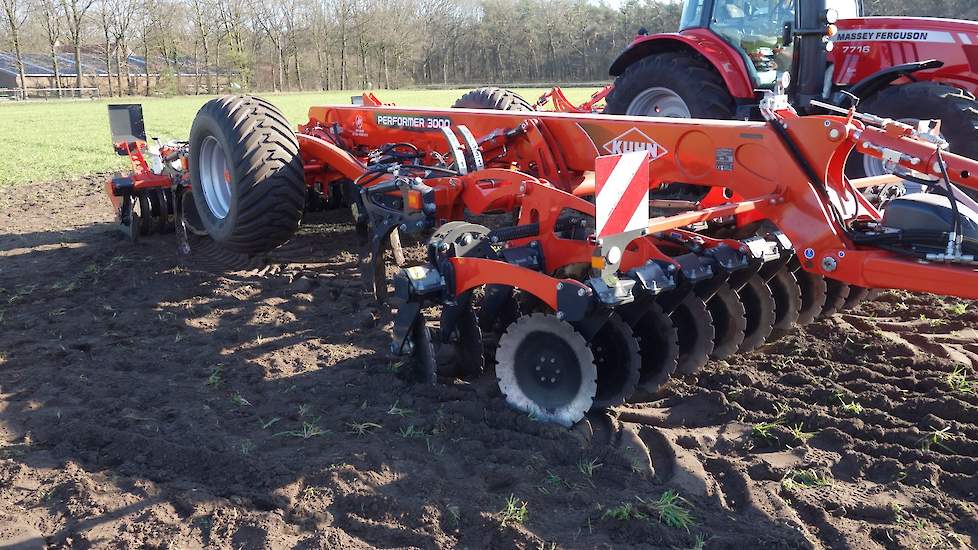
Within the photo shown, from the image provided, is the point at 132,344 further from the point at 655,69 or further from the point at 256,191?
the point at 655,69

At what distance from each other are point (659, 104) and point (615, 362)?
13.0 ft

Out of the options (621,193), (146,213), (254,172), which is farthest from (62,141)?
(621,193)

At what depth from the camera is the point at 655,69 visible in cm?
698

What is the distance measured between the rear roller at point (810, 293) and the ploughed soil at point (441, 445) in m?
0.13

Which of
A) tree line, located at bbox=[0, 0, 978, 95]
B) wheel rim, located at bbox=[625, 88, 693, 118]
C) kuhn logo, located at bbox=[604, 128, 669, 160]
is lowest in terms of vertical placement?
kuhn logo, located at bbox=[604, 128, 669, 160]

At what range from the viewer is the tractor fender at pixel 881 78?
649 centimetres

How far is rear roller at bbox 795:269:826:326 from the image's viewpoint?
4742mm

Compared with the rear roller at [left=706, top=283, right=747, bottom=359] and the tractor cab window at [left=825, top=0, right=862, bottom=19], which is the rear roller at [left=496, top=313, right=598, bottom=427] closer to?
the rear roller at [left=706, top=283, right=747, bottom=359]

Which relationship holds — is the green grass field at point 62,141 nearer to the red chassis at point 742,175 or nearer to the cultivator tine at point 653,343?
the red chassis at point 742,175

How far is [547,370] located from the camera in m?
3.77

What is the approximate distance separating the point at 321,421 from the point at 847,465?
7.71ft

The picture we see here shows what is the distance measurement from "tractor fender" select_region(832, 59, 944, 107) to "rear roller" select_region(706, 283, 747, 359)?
320 cm

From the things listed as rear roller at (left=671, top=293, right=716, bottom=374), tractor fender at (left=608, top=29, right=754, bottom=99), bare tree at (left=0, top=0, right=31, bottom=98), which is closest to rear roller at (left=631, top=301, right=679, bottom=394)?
rear roller at (left=671, top=293, right=716, bottom=374)

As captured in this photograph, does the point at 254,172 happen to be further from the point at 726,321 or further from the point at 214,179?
the point at 726,321
